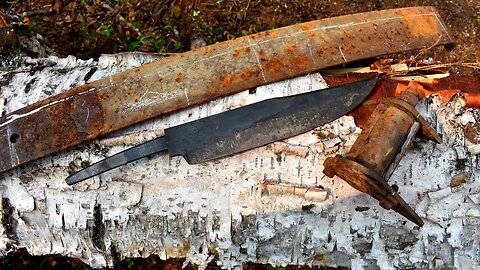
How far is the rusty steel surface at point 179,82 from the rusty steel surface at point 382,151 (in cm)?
35

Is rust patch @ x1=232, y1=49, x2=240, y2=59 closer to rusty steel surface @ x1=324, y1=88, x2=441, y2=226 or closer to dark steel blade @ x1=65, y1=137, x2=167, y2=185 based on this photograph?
dark steel blade @ x1=65, y1=137, x2=167, y2=185

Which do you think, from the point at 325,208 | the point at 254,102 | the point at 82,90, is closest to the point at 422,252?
the point at 325,208

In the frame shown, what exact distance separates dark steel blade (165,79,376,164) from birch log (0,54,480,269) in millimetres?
45

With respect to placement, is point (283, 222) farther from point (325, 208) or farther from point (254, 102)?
point (254, 102)

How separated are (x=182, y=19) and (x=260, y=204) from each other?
2015 mm

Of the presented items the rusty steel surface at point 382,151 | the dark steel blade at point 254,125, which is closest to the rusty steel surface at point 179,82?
the dark steel blade at point 254,125

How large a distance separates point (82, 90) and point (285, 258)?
1027mm

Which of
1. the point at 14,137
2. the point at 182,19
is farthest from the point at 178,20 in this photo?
the point at 14,137

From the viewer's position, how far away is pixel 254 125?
1855 millimetres

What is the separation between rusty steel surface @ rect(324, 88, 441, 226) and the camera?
1633 mm

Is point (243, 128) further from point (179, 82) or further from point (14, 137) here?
point (14, 137)

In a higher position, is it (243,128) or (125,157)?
(243,128)

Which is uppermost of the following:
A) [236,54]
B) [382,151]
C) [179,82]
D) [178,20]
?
[178,20]

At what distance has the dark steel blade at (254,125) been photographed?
1849mm
